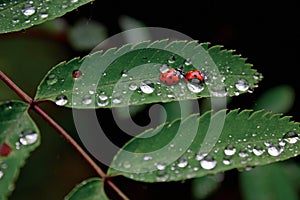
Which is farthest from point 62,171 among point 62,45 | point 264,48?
point 264,48

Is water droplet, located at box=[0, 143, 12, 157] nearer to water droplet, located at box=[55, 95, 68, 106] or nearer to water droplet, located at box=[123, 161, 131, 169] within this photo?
water droplet, located at box=[55, 95, 68, 106]

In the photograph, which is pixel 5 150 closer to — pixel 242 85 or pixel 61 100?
pixel 61 100

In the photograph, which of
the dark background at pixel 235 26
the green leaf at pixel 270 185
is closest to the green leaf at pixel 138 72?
the green leaf at pixel 270 185

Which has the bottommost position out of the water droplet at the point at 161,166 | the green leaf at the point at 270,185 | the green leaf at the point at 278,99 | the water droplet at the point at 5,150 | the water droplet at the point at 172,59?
the green leaf at the point at 270,185

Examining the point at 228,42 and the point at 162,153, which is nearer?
the point at 162,153

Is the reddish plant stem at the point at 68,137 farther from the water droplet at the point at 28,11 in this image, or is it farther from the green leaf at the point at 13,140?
the water droplet at the point at 28,11

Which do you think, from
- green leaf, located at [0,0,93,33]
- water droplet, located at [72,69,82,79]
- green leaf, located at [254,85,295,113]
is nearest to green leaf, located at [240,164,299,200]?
green leaf, located at [254,85,295,113]

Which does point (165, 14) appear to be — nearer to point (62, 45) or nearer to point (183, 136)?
point (62, 45)
